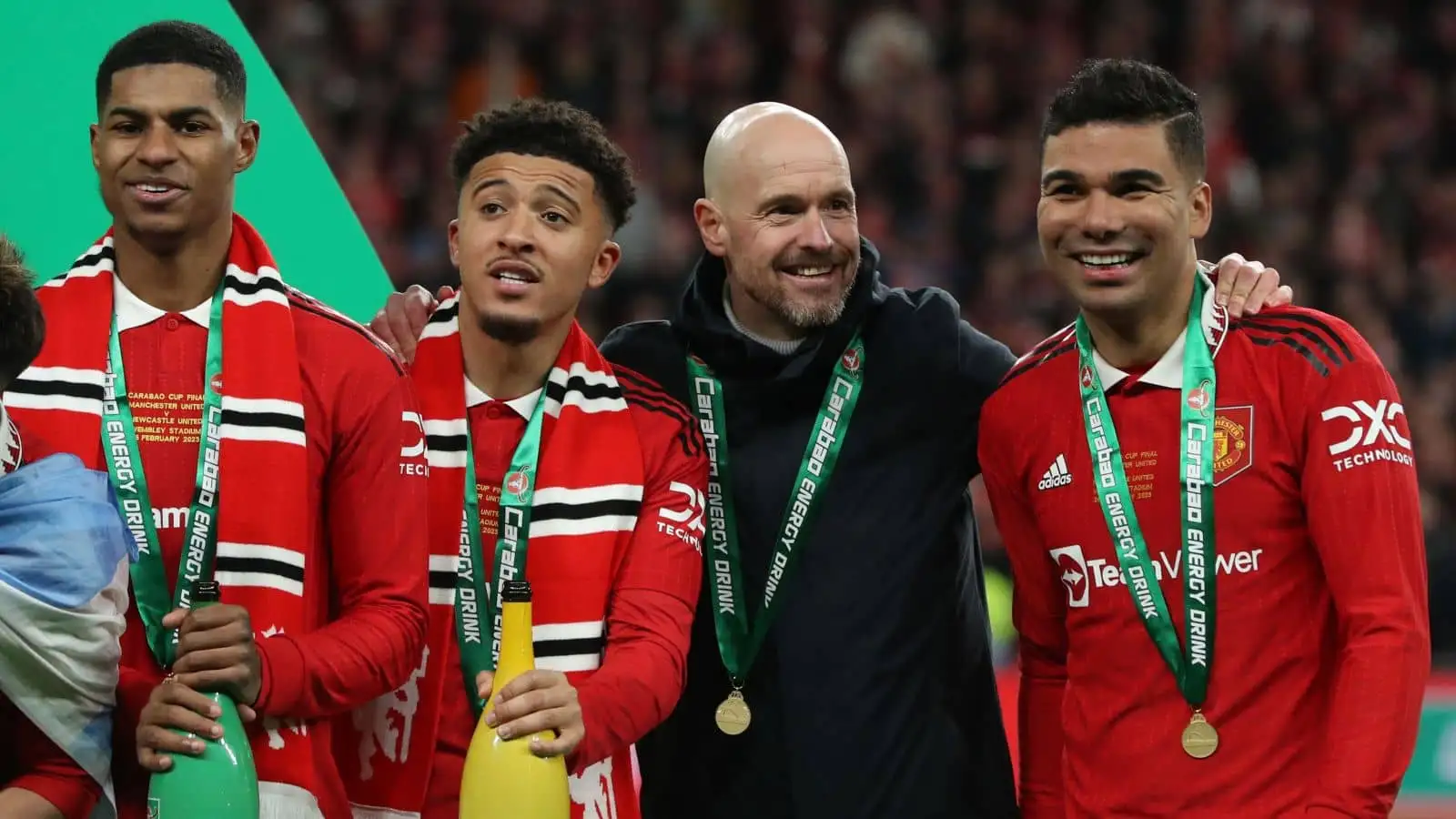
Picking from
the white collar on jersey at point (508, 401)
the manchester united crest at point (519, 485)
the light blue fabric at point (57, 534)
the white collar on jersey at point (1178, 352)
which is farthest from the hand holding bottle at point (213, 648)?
the white collar on jersey at point (1178, 352)

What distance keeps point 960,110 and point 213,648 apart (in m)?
8.85

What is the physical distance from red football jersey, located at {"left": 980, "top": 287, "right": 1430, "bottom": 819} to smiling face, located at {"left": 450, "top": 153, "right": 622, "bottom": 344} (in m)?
0.91

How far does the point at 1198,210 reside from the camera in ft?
11.3

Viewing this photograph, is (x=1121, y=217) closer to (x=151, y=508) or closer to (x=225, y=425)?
(x=225, y=425)

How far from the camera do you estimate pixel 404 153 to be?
10344 mm

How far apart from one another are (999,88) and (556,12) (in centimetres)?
263

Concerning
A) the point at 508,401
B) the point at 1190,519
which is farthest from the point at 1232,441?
the point at 508,401

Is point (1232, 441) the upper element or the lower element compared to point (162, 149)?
lower

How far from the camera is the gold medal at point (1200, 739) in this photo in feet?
10.5

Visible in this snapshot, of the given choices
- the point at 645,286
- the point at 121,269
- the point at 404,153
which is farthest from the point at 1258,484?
the point at 404,153

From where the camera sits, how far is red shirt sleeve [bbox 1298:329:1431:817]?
9.82ft

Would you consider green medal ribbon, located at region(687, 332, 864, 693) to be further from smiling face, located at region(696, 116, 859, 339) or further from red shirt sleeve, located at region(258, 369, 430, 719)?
red shirt sleeve, located at region(258, 369, 430, 719)

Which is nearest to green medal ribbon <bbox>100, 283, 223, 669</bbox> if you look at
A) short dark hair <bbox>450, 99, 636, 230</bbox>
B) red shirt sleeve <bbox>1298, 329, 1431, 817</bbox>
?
short dark hair <bbox>450, 99, 636, 230</bbox>

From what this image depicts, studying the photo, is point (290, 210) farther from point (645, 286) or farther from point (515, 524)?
point (645, 286)
